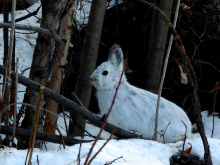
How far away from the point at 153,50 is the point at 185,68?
1.95 metres

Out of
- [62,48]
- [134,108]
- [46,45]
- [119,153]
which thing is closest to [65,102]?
[119,153]

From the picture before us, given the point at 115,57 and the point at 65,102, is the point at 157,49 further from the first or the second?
the point at 65,102

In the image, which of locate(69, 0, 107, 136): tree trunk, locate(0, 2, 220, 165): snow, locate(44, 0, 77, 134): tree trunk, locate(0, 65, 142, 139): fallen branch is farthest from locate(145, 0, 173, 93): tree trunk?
locate(0, 65, 142, 139): fallen branch

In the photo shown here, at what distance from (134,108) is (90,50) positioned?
1.00m

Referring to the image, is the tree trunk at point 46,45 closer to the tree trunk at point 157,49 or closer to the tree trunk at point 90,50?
the tree trunk at point 90,50

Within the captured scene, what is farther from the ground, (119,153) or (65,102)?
(65,102)

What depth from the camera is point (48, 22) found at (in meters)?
2.99

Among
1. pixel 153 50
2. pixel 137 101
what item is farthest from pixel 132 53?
pixel 137 101

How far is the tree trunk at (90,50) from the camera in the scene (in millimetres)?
3934

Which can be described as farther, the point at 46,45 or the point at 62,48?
the point at 62,48

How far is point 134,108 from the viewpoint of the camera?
3605mm

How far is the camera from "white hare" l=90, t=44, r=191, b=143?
3.40 m

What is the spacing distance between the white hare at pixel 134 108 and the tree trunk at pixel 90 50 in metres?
0.21

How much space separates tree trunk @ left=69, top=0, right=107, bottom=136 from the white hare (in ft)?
0.70
